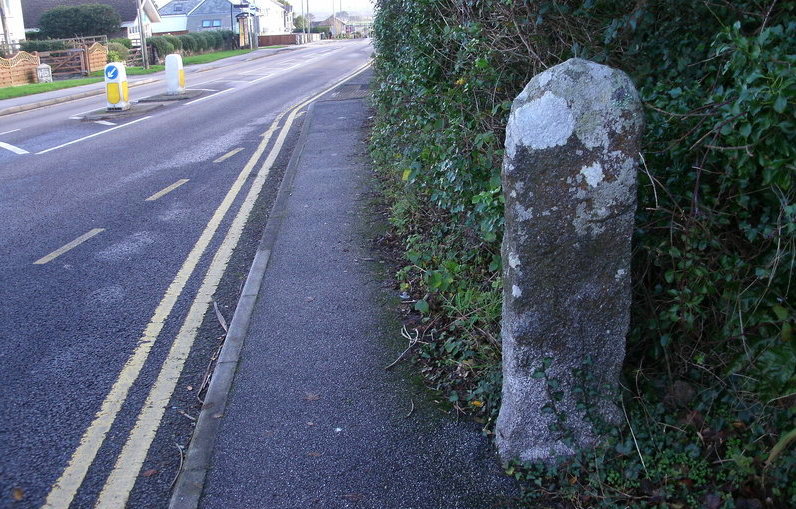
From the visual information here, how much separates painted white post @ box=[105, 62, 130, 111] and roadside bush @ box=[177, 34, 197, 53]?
38583 millimetres

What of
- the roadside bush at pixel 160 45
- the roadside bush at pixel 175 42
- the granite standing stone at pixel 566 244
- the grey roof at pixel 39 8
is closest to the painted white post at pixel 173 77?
the granite standing stone at pixel 566 244

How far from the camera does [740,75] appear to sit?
9.90ft

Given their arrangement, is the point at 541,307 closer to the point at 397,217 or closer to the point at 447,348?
the point at 447,348

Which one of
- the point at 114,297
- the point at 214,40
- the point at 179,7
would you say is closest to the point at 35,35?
the point at 214,40

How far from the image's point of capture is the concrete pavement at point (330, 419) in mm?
3342

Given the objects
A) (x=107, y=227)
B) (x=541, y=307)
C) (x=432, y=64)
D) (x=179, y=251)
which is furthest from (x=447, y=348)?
(x=107, y=227)

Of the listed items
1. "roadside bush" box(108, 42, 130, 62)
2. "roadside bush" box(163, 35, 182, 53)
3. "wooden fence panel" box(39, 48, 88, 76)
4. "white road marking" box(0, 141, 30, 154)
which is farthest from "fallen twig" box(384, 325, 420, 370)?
"roadside bush" box(163, 35, 182, 53)

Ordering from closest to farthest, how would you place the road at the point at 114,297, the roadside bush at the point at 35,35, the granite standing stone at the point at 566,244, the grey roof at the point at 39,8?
the granite standing stone at the point at 566,244
the road at the point at 114,297
the roadside bush at the point at 35,35
the grey roof at the point at 39,8

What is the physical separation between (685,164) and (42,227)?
7363mm

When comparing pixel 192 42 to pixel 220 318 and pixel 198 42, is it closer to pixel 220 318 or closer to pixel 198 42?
pixel 198 42

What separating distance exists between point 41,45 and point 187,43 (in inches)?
546

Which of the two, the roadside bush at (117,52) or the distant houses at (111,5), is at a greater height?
→ the distant houses at (111,5)

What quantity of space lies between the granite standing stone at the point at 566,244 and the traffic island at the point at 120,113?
18.0m

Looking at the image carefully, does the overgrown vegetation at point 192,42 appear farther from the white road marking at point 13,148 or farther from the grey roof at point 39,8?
the white road marking at point 13,148
